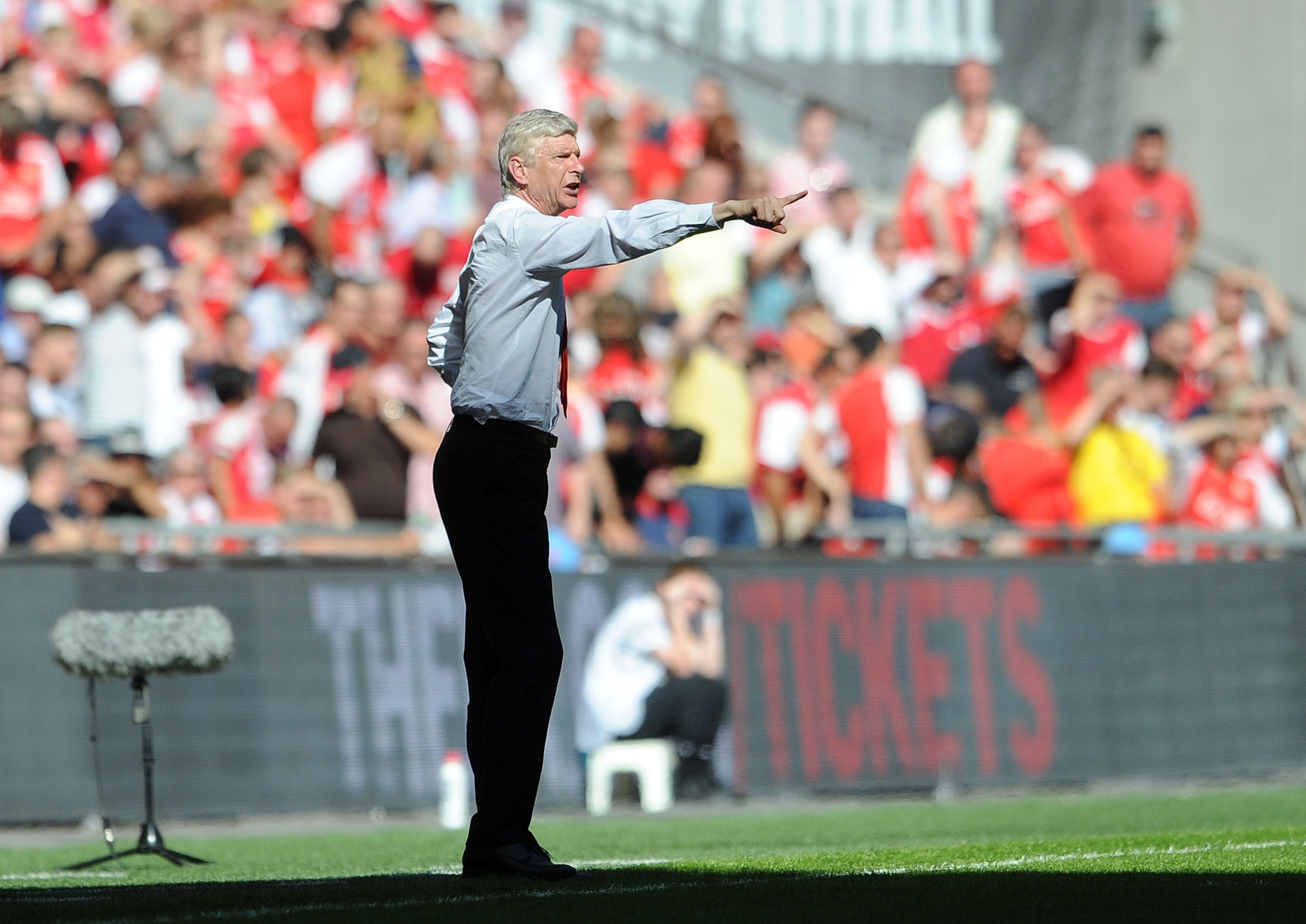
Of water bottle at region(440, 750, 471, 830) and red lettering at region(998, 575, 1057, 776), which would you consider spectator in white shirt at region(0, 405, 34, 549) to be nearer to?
water bottle at region(440, 750, 471, 830)

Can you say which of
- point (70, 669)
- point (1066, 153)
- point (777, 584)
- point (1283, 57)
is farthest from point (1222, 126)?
point (70, 669)

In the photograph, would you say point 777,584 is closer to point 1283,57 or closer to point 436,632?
point 436,632

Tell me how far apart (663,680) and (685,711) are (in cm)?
22

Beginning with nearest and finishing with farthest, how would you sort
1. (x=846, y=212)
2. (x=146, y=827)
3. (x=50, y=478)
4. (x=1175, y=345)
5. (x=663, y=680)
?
(x=146, y=827) < (x=50, y=478) < (x=663, y=680) < (x=1175, y=345) < (x=846, y=212)

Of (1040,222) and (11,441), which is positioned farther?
(1040,222)

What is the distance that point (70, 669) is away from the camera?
9227 millimetres

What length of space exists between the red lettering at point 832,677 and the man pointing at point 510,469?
6216 millimetres

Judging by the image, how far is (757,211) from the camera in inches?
250

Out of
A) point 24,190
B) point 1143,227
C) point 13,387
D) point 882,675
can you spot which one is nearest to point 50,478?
point 13,387

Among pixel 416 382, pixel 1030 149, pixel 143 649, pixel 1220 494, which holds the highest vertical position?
pixel 1030 149

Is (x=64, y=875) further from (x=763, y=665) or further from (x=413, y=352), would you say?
(x=413, y=352)

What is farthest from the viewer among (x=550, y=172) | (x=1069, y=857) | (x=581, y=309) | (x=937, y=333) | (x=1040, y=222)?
(x=1040, y=222)

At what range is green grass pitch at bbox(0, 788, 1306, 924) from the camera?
6.21 metres

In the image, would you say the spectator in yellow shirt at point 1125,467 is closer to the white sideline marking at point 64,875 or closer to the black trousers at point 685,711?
the black trousers at point 685,711
